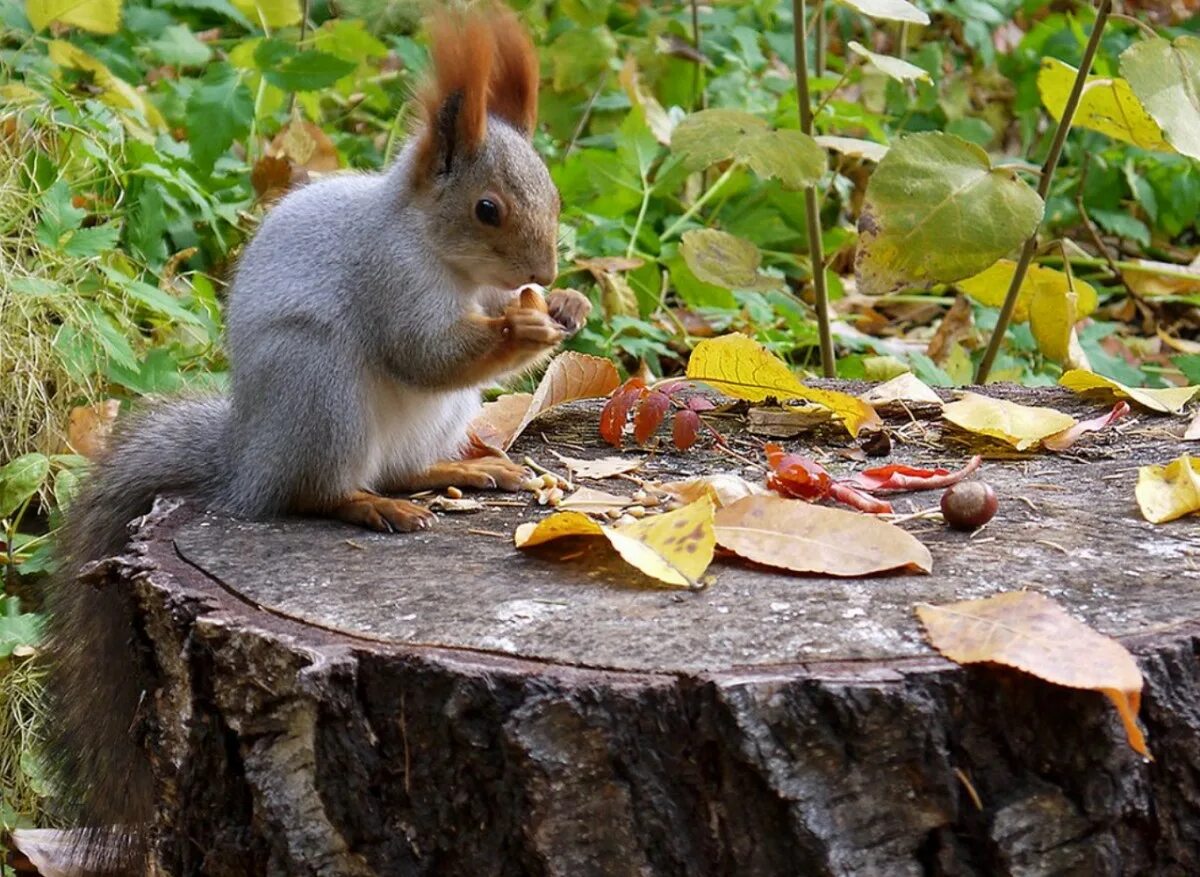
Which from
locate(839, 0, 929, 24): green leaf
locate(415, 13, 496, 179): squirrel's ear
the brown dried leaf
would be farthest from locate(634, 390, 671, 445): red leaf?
the brown dried leaf

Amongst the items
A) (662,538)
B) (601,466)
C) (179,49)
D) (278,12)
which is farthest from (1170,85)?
(179,49)

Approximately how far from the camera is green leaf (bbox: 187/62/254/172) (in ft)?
8.09

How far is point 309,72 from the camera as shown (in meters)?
2.52

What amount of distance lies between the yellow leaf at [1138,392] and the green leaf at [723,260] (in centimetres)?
56

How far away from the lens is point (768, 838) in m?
1.05

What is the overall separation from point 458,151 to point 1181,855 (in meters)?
1.00

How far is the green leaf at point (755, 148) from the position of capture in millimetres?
2072

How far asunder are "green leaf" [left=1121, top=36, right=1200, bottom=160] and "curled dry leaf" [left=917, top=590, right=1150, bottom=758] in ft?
2.57

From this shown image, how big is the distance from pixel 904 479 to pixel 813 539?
285 mm

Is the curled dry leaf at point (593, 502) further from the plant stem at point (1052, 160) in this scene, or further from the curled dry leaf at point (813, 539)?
the plant stem at point (1052, 160)

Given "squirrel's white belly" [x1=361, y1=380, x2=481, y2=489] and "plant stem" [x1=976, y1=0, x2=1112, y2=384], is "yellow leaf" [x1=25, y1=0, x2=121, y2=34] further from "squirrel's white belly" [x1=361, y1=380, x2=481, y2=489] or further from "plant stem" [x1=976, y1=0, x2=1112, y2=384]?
"plant stem" [x1=976, y1=0, x2=1112, y2=384]

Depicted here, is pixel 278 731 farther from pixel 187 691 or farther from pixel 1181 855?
pixel 1181 855

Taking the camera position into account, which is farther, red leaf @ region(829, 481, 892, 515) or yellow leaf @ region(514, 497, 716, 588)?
red leaf @ region(829, 481, 892, 515)

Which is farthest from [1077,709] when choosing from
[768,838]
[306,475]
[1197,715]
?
[306,475]
